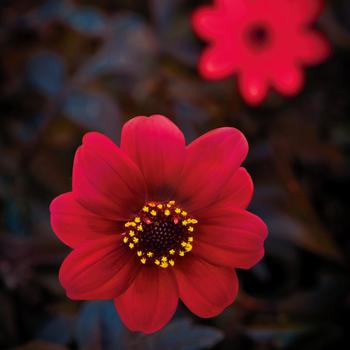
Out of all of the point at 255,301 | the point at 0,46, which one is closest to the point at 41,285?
the point at 255,301

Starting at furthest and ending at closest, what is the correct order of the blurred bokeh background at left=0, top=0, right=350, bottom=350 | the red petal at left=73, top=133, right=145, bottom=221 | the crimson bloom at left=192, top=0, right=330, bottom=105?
1. the crimson bloom at left=192, top=0, right=330, bottom=105
2. the blurred bokeh background at left=0, top=0, right=350, bottom=350
3. the red petal at left=73, top=133, right=145, bottom=221

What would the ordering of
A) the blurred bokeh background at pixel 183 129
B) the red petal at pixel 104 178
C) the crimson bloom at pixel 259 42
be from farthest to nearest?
the crimson bloom at pixel 259 42 < the blurred bokeh background at pixel 183 129 < the red petal at pixel 104 178

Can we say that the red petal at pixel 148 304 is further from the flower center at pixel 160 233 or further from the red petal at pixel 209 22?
the red petal at pixel 209 22

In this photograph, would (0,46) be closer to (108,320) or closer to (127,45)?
(127,45)

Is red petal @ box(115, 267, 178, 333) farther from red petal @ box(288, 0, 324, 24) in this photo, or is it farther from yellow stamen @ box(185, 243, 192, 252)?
red petal @ box(288, 0, 324, 24)

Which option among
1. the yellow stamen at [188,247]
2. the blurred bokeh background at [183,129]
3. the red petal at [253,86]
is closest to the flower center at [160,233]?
the yellow stamen at [188,247]

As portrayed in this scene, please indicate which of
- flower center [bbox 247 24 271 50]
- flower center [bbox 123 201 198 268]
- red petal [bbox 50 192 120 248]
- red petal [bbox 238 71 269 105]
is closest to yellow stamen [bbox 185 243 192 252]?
flower center [bbox 123 201 198 268]
